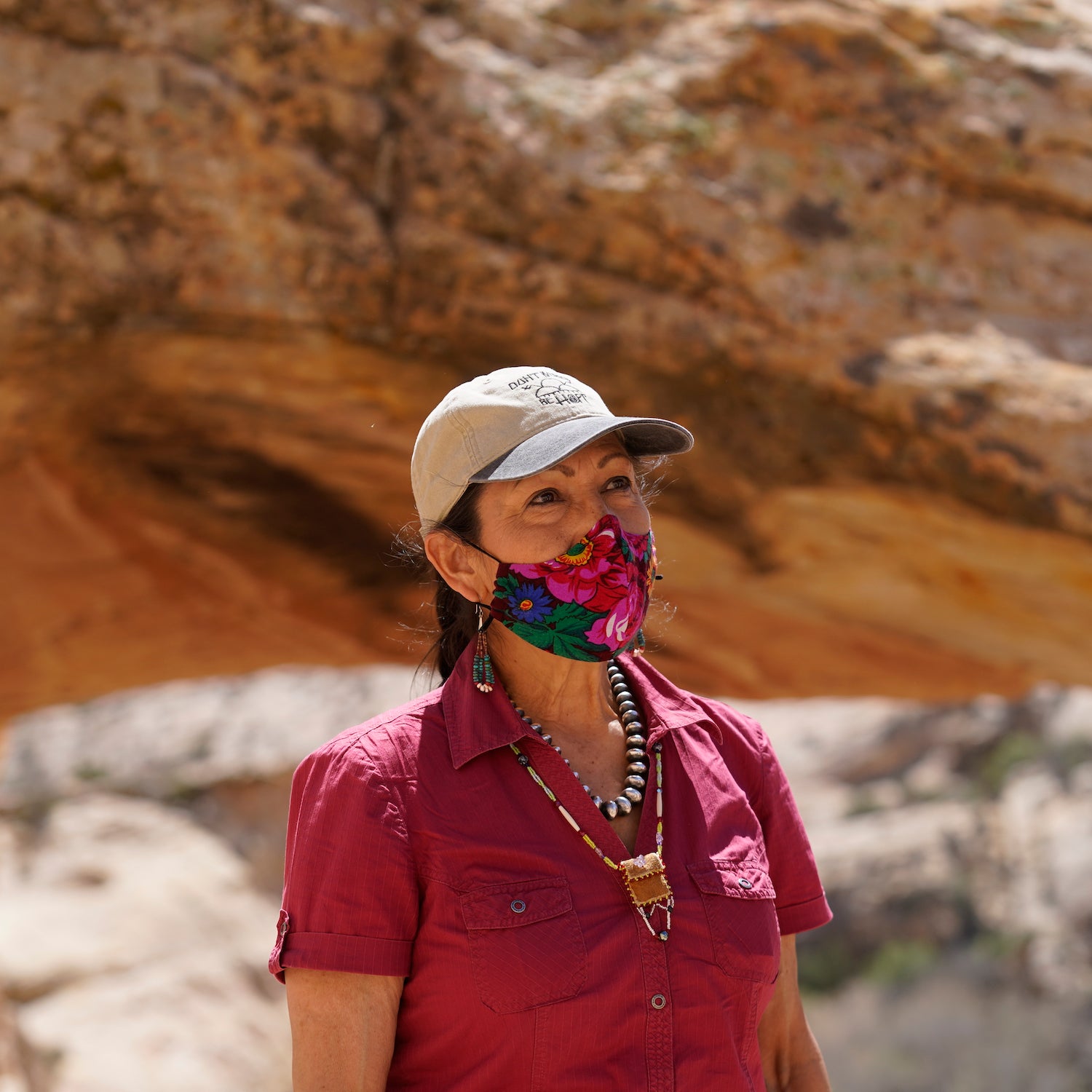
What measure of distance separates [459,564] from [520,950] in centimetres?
50

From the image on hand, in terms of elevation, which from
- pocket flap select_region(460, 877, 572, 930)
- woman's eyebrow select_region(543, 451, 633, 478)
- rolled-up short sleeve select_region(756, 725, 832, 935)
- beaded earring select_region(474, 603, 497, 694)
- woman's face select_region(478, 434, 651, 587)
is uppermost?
woman's eyebrow select_region(543, 451, 633, 478)

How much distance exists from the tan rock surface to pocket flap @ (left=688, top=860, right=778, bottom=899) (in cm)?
214

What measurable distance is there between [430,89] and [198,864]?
10.4 m

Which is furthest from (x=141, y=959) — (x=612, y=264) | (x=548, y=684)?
(x=548, y=684)

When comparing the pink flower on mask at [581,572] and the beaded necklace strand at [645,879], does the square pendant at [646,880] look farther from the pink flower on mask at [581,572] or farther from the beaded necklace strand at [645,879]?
the pink flower on mask at [581,572]

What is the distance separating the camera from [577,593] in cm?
151

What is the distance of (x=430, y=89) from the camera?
10.7ft

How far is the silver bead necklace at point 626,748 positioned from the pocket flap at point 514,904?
0.14m

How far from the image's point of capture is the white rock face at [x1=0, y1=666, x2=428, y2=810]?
47.7 ft

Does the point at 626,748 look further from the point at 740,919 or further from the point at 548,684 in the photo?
the point at 740,919

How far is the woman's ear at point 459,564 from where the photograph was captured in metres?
1.55

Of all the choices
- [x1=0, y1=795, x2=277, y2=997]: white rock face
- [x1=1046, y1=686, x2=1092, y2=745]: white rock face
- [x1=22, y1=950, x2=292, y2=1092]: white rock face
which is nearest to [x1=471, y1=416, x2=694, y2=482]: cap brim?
[x1=22, y1=950, x2=292, y2=1092]: white rock face

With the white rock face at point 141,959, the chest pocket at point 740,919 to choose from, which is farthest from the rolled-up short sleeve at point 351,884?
the white rock face at point 141,959

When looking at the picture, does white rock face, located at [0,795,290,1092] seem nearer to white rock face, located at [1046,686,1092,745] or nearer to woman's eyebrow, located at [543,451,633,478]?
woman's eyebrow, located at [543,451,633,478]
